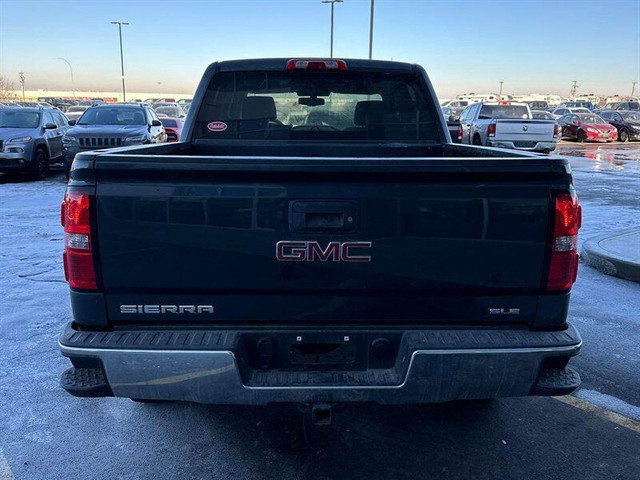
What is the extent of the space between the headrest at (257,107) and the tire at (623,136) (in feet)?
112

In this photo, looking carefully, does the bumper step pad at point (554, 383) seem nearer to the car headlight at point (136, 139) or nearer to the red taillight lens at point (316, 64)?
the red taillight lens at point (316, 64)

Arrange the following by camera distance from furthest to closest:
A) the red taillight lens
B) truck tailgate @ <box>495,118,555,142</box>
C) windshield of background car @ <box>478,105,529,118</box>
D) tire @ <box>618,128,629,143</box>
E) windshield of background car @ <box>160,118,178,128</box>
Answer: tire @ <box>618,128,629,143</box> → windshield of background car @ <box>160,118,178,128</box> → windshield of background car @ <box>478,105,529,118</box> → truck tailgate @ <box>495,118,555,142</box> → the red taillight lens

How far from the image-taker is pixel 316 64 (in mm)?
3902

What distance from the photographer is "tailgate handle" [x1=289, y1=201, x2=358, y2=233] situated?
236 cm

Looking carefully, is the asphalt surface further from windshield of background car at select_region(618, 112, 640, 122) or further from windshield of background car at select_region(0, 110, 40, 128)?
windshield of background car at select_region(618, 112, 640, 122)

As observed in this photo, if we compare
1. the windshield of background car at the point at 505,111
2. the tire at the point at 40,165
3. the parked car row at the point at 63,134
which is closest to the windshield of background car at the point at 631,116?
the windshield of background car at the point at 505,111

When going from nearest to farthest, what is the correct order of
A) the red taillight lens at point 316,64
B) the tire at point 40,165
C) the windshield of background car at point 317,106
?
1. the red taillight lens at point 316,64
2. the windshield of background car at point 317,106
3. the tire at point 40,165

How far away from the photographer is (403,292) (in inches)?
97.3

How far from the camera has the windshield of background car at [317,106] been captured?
4.09 m


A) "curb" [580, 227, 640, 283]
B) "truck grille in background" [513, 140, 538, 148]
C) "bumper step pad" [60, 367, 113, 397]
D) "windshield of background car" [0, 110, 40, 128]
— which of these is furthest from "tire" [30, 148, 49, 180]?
"truck grille in background" [513, 140, 538, 148]

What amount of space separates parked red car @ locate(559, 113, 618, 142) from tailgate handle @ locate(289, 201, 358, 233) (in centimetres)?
3173

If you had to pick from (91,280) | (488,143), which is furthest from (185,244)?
(488,143)

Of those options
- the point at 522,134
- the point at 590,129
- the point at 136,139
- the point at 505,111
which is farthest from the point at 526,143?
the point at 590,129

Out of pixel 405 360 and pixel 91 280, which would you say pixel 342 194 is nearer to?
pixel 405 360
